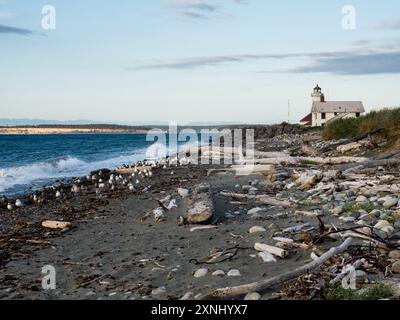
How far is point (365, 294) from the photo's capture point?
4918 mm

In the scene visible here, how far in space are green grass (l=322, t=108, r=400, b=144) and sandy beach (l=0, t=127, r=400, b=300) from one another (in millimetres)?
6919

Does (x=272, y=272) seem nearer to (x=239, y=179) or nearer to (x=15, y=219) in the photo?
(x=15, y=219)

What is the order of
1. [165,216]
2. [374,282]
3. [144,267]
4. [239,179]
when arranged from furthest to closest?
1. [239,179]
2. [165,216]
3. [144,267]
4. [374,282]

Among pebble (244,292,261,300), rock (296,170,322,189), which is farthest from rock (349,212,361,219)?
pebble (244,292,261,300)

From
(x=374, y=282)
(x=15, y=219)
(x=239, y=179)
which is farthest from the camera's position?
(x=239, y=179)

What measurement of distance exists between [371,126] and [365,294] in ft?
65.0

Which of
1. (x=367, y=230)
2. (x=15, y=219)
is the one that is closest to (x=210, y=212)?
(x=367, y=230)

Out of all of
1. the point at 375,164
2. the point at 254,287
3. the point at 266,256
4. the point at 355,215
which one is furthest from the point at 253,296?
the point at 375,164

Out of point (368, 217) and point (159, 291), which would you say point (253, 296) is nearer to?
point (159, 291)

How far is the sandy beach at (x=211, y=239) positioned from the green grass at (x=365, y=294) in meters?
0.11
